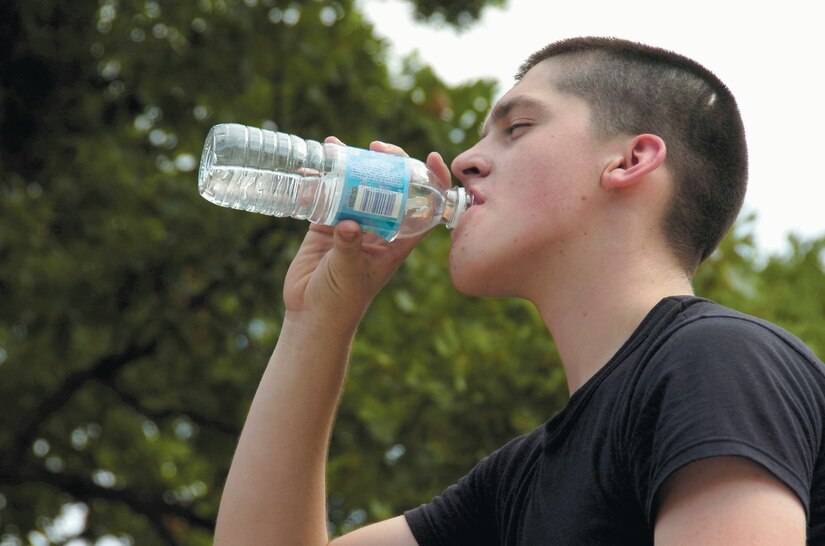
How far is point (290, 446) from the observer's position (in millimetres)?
2730

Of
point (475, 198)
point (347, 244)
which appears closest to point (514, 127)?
point (475, 198)

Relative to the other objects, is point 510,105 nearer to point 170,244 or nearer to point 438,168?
point 438,168

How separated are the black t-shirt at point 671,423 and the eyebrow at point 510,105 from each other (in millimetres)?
597

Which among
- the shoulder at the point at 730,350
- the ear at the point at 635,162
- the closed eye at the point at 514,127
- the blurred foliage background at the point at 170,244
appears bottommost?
the blurred foliage background at the point at 170,244

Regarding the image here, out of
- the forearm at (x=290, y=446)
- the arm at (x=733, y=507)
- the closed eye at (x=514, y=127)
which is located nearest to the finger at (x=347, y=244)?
the forearm at (x=290, y=446)

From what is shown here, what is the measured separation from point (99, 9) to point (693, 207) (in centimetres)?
576

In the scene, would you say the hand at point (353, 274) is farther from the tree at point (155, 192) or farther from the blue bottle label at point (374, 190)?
the tree at point (155, 192)

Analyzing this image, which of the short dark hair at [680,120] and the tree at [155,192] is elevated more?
the short dark hair at [680,120]

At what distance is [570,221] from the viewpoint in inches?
93.7

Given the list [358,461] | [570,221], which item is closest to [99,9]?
[358,461]

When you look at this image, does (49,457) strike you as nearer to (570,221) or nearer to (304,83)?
(304,83)

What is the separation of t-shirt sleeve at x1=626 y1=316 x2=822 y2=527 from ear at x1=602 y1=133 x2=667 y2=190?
1.69 feet

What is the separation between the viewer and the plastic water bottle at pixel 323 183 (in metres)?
2.56

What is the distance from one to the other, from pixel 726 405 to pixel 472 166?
97cm
